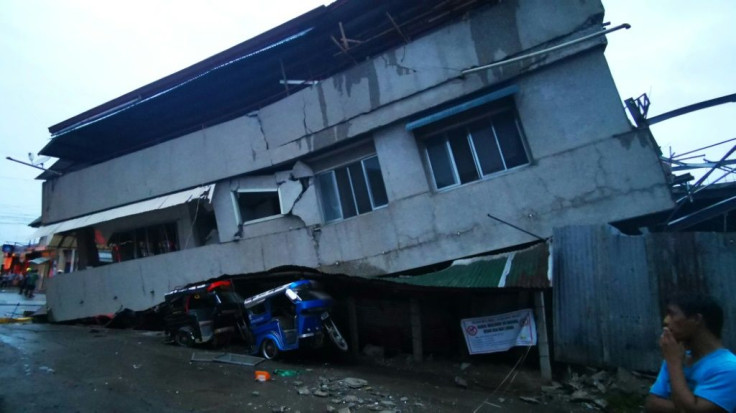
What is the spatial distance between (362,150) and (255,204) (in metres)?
4.25

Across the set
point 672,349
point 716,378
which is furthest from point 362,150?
point 716,378

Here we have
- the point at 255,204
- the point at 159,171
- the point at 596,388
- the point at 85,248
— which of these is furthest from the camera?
the point at 85,248

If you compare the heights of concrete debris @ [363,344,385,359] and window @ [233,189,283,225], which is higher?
window @ [233,189,283,225]

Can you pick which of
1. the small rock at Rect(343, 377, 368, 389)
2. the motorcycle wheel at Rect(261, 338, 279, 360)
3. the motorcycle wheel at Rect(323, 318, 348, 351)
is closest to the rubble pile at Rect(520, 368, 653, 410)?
the small rock at Rect(343, 377, 368, 389)

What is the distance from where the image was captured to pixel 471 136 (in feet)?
29.4

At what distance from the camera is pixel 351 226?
984 cm

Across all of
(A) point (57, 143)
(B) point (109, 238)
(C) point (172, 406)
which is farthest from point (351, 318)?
(A) point (57, 143)

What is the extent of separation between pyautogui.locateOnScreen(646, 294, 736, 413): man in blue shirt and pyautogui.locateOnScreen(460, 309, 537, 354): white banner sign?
5.03 metres

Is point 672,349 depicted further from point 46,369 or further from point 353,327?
point 46,369

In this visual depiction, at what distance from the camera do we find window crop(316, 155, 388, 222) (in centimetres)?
1000

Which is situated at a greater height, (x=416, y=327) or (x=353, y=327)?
(x=353, y=327)

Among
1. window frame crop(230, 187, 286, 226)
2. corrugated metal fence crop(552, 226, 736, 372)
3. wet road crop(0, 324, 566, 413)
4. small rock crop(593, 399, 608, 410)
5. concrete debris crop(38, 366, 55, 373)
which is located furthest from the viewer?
window frame crop(230, 187, 286, 226)

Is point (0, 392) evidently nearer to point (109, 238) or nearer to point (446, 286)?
point (446, 286)

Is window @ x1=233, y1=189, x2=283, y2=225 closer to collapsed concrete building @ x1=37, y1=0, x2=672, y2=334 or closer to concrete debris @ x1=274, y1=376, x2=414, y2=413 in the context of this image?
collapsed concrete building @ x1=37, y1=0, x2=672, y2=334
